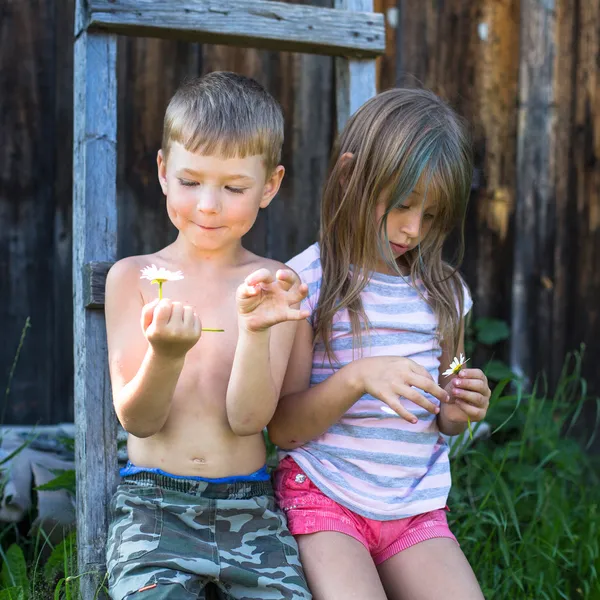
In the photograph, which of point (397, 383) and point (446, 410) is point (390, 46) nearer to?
point (446, 410)

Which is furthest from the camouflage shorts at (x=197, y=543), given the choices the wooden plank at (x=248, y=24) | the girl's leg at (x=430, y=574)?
the wooden plank at (x=248, y=24)

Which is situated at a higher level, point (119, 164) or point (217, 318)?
point (119, 164)

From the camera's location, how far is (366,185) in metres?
2.15

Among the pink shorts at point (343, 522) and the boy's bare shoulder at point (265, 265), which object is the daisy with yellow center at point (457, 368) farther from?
the boy's bare shoulder at point (265, 265)

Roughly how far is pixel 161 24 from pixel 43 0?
1.12 meters

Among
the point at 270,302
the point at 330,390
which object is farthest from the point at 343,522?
the point at 270,302

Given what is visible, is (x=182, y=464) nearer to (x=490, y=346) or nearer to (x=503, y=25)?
(x=490, y=346)

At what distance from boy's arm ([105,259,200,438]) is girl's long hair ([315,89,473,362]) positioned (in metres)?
0.45

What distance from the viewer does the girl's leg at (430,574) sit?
78.3 inches

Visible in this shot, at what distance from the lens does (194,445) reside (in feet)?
6.36

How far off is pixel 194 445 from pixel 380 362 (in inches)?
17.4

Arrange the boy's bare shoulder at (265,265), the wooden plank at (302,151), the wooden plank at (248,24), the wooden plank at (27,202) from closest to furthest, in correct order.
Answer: the boy's bare shoulder at (265,265) → the wooden plank at (248,24) → the wooden plank at (27,202) → the wooden plank at (302,151)

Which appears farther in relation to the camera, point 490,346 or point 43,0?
point 490,346

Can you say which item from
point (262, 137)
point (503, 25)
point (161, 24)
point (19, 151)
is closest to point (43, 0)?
point (19, 151)
